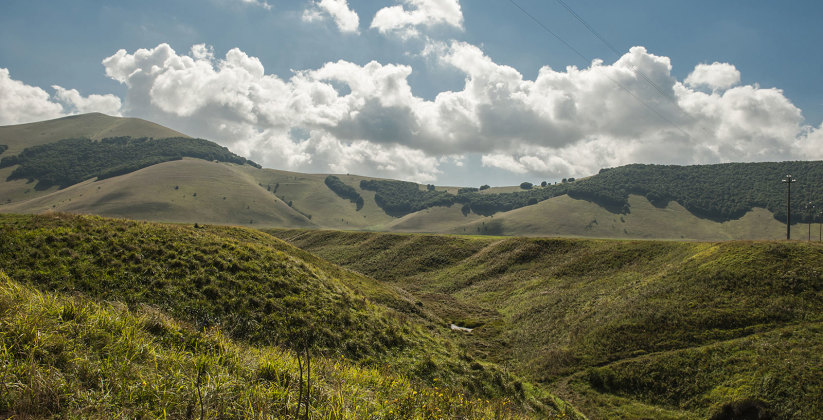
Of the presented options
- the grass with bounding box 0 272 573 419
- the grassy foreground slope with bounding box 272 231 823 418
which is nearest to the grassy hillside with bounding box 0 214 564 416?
the grassy foreground slope with bounding box 272 231 823 418

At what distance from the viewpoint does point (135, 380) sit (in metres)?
6.36

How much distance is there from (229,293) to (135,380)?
13.4 metres

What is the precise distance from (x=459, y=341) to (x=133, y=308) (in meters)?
22.0

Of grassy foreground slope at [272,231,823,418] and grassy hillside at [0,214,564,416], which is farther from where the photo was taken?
grassy foreground slope at [272,231,823,418]

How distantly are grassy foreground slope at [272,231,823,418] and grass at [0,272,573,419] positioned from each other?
18.3 metres

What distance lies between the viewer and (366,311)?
23156 mm

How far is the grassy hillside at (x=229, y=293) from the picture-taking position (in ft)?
53.3

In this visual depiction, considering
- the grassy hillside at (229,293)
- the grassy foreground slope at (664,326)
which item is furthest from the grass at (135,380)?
the grassy foreground slope at (664,326)

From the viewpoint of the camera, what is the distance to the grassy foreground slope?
1975cm

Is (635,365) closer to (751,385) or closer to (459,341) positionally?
(751,385)

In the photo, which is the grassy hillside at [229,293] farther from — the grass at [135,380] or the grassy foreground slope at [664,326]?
the grass at [135,380]

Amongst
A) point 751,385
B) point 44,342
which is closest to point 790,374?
point 751,385

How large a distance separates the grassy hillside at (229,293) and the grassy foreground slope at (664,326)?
6.53 meters

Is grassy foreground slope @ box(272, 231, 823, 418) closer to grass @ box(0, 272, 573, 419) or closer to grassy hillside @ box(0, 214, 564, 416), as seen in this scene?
grassy hillside @ box(0, 214, 564, 416)
